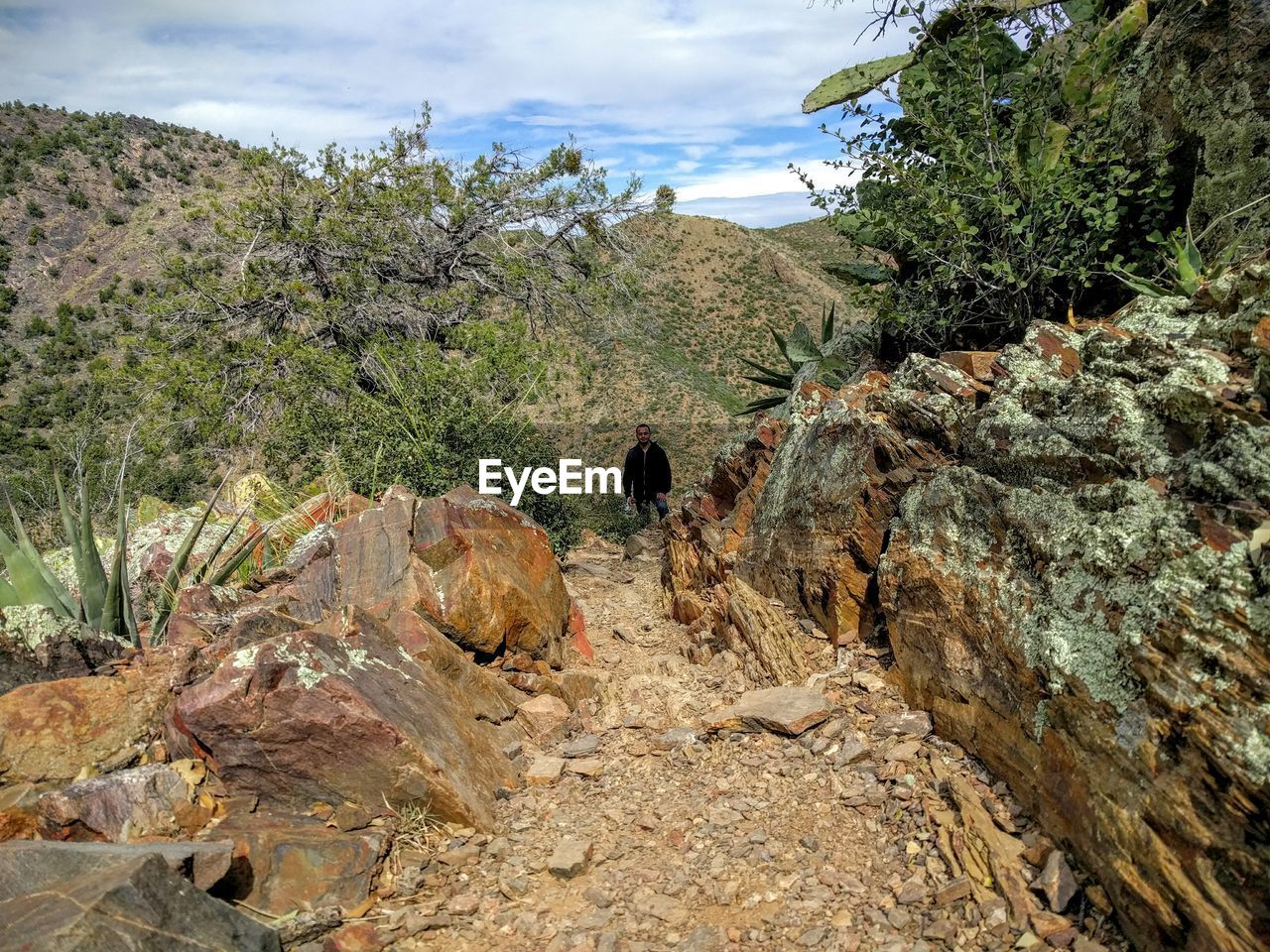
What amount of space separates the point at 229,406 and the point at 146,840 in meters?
10.6

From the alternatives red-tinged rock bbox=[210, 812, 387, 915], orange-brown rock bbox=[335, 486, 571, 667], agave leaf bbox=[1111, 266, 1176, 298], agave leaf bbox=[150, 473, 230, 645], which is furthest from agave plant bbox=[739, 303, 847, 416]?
red-tinged rock bbox=[210, 812, 387, 915]

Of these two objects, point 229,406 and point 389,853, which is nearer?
point 389,853

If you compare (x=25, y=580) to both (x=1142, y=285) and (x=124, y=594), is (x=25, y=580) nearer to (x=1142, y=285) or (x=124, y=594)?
(x=124, y=594)

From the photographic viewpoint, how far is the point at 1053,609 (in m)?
3.29

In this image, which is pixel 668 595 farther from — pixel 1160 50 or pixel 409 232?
pixel 409 232

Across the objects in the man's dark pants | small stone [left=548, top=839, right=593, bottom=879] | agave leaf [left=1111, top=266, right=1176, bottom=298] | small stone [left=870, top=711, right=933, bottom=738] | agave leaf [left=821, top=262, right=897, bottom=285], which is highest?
agave leaf [left=821, top=262, right=897, bottom=285]

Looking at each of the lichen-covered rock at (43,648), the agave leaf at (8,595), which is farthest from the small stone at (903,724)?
the agave leaf at (8,595)

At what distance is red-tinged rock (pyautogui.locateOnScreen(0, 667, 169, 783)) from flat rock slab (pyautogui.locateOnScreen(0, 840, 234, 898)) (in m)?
0.96

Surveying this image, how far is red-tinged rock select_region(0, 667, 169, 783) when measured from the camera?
3.64 metres

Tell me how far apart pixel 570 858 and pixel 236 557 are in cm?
351

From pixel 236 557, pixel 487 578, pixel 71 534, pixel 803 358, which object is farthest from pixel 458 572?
pixel 803 358

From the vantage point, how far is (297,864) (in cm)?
330

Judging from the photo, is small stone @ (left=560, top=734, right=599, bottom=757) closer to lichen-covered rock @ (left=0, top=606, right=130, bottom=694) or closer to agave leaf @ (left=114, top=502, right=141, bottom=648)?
lichen-covered rock @ (left=0, top=606, right=130, bottom=694)

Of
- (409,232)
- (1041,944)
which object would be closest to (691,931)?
(1041,944)
